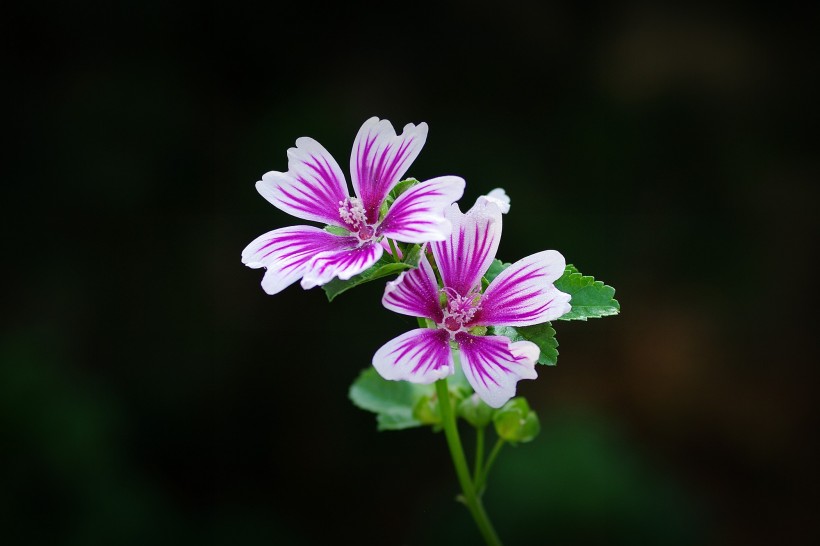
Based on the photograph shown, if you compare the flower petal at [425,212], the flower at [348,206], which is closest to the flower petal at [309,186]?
the flower at [348,206]

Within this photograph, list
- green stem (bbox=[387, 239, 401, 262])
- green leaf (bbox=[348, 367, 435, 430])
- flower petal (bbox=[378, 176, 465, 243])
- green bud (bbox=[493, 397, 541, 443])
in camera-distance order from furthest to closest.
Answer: green leaf (bbox=[348, 367, 435, 430]) → green bud (bbox=[493, 397, 541, 443]) → green stem (bbox=[387, 239, 401, 262]) → flower petal (bbox=[378, 176, 465, 243])

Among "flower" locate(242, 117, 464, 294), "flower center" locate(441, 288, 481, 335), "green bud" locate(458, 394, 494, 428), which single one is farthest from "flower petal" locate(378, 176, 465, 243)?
"green bud" locate(458, 394, 494, 428)

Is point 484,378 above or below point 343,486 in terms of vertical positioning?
above

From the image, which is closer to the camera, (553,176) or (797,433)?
(553,176)

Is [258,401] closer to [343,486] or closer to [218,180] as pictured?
[343,486]

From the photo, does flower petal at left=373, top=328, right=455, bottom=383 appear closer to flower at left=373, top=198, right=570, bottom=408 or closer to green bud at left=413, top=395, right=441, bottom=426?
flower at left=373, top=198, right=570, bottom=408

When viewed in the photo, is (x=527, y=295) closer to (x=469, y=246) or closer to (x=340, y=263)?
(x=469, y=246)

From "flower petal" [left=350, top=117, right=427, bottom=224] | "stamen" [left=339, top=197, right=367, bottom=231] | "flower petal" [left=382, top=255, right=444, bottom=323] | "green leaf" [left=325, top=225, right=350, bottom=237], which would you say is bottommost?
"flower petal" [left=382, top=255, right=444, bottom=323]

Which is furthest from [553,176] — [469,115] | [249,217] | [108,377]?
[108,377]

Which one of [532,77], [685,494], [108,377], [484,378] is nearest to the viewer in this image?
[484,378]
